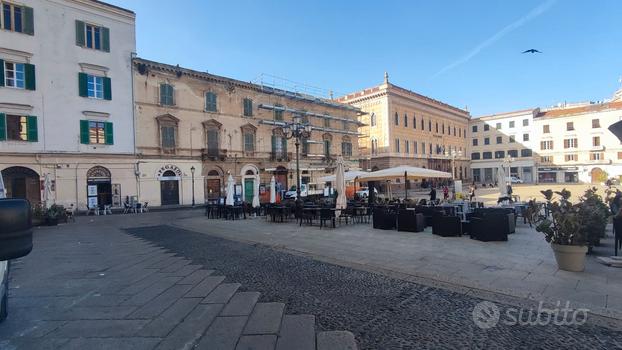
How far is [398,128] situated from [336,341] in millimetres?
44319

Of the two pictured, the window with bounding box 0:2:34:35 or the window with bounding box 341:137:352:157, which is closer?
the window with bounding box 0:2:34:35

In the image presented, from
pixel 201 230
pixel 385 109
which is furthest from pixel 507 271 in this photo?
pixel 385 109

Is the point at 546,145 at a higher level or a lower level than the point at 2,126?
higher

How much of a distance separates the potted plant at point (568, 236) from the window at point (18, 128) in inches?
1052

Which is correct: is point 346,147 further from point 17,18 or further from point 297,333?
point 297,333

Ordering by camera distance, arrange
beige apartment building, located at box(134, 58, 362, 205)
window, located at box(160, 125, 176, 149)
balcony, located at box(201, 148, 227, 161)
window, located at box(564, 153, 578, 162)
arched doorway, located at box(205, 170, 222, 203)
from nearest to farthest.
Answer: beige apartment building, located at box(134, 58, 362, 205)
window, located at box(160, 125, 176, 149)
balcony, located at box(201, 148, 227, 161)
arched doorway, located at box(205, 170, 222, 203)
window, located at box(564, 153, 578, 162)

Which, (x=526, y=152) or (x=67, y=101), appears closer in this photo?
(x=67, y=101)

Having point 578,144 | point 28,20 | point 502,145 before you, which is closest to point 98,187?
point 28,20

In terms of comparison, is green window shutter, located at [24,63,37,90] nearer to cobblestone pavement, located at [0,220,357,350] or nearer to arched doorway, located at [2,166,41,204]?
arched doorway, located at [2,166,41,204]

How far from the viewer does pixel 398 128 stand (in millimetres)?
45156

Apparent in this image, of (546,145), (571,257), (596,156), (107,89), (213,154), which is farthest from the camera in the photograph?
(546,145)

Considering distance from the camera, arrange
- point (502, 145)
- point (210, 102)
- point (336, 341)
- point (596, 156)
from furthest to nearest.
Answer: point (502, 145)
point (596, 156)
point (210, 102)
point (336, 341)

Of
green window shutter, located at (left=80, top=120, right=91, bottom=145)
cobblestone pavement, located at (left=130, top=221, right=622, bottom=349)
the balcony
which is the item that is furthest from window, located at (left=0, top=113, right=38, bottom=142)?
cobblestone pavement, located at (left=130, top=221, right=622, bottom=349)

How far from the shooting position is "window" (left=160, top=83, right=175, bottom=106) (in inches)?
1020
